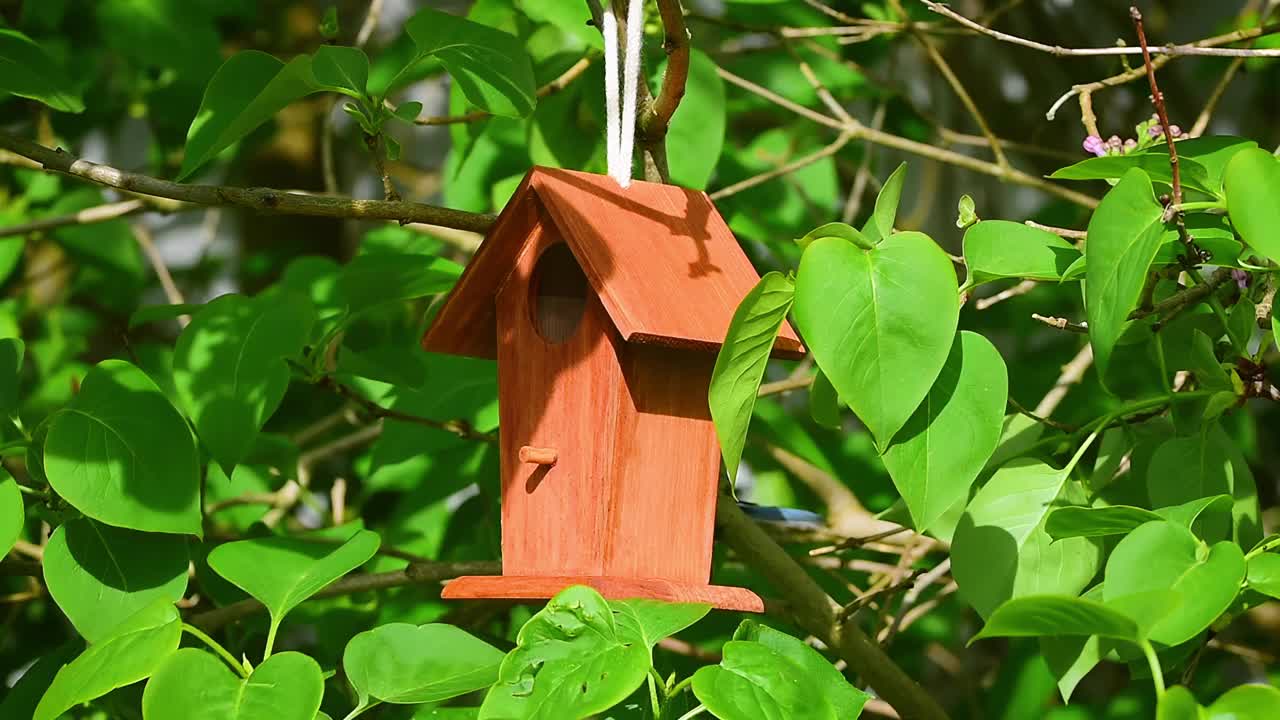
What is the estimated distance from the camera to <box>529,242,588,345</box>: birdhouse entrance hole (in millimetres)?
1239

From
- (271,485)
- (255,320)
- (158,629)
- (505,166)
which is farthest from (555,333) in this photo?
(271,485)

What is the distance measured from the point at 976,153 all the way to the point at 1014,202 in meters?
0.19

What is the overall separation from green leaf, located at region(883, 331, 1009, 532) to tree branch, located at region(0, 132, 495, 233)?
0.41 m

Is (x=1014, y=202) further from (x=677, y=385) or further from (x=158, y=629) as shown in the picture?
(x=158, y=629)

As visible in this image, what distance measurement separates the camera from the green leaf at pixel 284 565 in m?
1.10

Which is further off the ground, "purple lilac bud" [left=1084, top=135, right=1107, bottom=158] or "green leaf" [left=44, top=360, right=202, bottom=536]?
"purple lilac bud" [left=1084, top=135, right=1107, bottom=158]

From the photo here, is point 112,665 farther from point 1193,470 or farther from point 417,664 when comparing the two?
point 1193,470

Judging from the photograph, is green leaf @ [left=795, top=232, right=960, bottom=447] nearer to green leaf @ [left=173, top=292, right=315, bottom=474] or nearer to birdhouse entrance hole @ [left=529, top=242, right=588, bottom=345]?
birdhouse entrance hole @ [left=529, top=242, right=588, bottom=345]

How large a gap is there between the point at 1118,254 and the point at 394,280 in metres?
0.77

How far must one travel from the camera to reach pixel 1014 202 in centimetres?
317

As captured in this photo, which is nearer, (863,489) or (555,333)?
(555,333)

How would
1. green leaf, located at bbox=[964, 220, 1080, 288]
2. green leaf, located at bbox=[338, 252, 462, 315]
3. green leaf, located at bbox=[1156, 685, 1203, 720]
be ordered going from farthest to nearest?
green leaf, located at bbox=[338, 252, 462, 315]
green leaf, located at bbox=[964, 220, 1080, 288]
green leaf, located at bbox=[1156, 685, 1203, 720]

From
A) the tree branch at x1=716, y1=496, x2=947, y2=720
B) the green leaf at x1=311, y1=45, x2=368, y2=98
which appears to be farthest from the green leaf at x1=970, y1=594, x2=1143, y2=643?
the green leaf at x1=311, y1=45, x2=368, y2=98

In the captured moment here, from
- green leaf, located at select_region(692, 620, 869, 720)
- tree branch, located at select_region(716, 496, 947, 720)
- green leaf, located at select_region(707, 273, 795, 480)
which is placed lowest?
tree branch, located at select_region(716, 496, 947, 720)
